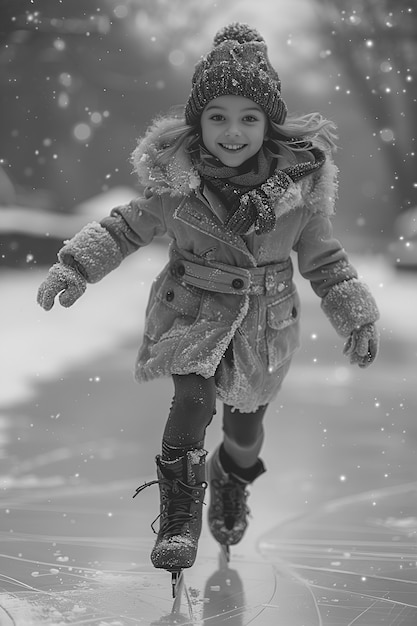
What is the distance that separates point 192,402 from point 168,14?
4.83ft

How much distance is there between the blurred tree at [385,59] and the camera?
2.36 m

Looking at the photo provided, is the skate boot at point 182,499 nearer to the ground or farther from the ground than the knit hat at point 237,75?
nearer to the ground

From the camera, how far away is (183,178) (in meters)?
1.33

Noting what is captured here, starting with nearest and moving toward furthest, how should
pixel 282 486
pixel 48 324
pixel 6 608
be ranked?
pixel 6 608 < pixel 282 486 < pixel 48 324

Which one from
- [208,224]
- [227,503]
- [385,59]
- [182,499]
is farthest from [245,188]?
[385,59]

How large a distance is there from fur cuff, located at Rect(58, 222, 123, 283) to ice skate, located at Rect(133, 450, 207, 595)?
12.6 inches

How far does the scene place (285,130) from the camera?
1.40 m

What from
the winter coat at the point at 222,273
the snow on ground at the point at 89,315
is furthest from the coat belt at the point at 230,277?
the snow on ground at the point at 89,315

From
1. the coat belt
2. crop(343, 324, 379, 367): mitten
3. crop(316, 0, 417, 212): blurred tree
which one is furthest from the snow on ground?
crop(343, 324, 379, 367): mitten

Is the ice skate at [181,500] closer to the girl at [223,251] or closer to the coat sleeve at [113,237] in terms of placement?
the girl at [223,251]

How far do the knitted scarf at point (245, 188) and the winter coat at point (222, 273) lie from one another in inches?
0.8

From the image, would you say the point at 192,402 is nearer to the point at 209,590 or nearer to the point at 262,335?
the point at 262,335

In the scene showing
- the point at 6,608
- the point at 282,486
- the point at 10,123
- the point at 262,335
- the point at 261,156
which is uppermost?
the point at 10,123

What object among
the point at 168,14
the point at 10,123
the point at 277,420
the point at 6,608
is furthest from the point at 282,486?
the point at 168,14
